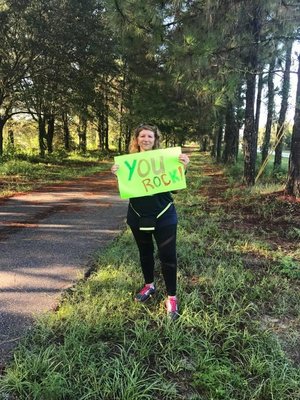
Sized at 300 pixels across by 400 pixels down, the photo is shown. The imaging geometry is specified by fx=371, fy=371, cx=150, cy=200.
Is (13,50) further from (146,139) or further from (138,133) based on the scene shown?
(146,139)

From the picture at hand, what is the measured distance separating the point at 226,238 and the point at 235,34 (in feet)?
16.2

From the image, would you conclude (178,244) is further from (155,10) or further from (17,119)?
(17,119)

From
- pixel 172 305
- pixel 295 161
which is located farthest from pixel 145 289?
pixel 295 161

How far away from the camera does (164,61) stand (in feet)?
32.0

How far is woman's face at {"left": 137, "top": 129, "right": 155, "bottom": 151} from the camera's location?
3.41 meters

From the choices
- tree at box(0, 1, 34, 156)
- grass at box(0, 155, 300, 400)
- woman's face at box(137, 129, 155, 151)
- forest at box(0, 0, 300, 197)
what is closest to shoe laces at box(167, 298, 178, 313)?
grass at box(0, 155, 300, 400)

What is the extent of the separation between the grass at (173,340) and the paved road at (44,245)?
0.78 feet

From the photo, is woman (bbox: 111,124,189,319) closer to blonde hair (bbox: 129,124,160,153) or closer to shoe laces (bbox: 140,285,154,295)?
blonde hair (bbox: 129,124,160,153)

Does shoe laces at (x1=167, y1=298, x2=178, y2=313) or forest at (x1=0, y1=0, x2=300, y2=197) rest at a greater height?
forest at (x1=0, y1=0, x2=300, y2=197)

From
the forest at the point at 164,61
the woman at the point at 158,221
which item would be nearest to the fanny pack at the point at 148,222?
the woman at the point at 158,221

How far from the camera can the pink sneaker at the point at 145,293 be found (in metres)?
3.57

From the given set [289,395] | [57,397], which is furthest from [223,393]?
[57,397]

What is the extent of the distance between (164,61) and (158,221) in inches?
298

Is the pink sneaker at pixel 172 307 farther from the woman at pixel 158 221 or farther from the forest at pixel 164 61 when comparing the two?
the forest at pixel 164 61
